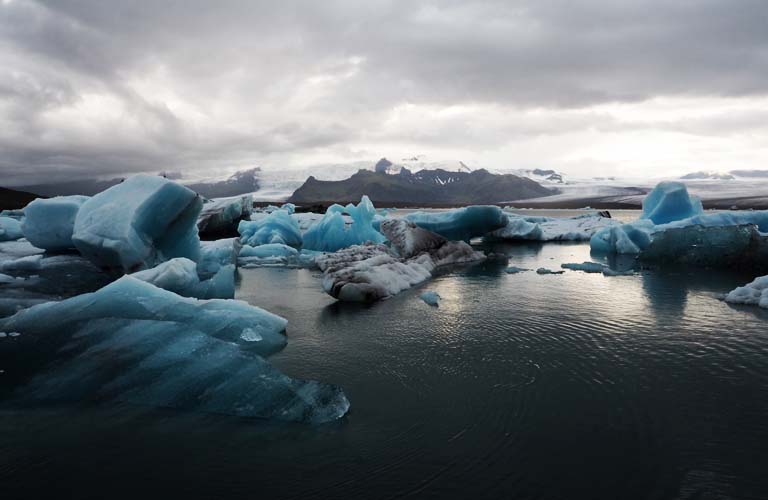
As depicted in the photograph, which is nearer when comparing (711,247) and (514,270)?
(514,270)

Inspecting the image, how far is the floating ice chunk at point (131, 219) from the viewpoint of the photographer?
9930 mm

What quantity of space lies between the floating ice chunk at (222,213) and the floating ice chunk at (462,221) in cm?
986

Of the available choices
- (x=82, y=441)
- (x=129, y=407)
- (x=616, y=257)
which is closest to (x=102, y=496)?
(x=82, y=441)

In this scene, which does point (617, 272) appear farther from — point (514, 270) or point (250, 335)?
point (250, 335)

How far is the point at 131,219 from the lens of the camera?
10.0m

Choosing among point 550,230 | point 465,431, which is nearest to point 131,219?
point 465,431

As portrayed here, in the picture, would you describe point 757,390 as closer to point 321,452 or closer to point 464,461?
point 464,461

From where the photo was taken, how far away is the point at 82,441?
3.88m

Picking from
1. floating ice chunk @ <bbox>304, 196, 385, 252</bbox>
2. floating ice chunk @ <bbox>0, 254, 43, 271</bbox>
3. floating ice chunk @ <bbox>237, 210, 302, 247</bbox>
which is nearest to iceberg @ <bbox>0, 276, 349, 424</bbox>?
floating ice chunk @ <bbox>0, 254, 43, 271</bbox>

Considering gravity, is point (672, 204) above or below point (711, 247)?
above

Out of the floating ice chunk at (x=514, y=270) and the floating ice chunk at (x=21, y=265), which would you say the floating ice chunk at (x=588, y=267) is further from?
the floating ice chunk at (x=21, y=265)

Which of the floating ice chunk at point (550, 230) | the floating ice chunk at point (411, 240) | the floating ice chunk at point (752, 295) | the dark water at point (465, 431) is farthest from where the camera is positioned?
the floating ice chunk at point (550, 230)

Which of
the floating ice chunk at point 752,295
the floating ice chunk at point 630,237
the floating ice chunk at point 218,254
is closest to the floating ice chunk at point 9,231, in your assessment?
the floating ice chunk at point 218,254

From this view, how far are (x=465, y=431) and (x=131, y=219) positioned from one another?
890 centimetres
